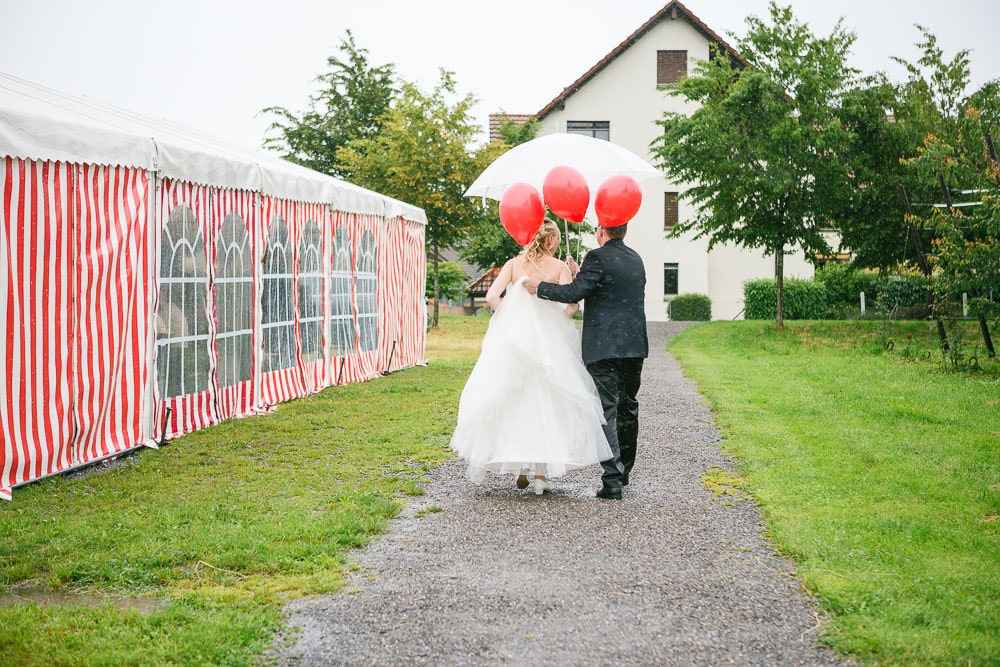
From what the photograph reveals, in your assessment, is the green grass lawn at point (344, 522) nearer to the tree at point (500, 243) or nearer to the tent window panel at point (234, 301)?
the tent window panel at point (234, 301)

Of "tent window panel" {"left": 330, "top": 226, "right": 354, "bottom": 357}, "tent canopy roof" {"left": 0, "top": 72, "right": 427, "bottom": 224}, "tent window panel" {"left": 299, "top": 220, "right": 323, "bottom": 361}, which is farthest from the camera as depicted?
"tent window panel" {"left": 330, "top": 226, "right": 354, "bottom": 357}

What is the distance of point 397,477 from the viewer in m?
6.84

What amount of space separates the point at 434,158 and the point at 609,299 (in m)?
18.4

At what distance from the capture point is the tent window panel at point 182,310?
8.36m

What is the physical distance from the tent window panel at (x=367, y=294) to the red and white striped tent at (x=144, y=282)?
0.55m

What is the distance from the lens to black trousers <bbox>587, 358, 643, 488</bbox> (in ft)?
20.5

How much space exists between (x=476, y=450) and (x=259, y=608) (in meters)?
2.38

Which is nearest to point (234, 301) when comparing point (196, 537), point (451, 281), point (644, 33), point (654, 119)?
point (196, 537)

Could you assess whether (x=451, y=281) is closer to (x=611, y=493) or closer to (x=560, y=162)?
(x=560, y=162)

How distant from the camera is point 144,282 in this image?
791cm

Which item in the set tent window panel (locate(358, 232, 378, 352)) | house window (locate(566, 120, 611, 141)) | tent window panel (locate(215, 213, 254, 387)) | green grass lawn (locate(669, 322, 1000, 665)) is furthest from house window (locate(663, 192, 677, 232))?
tent window panel (locate(215, 213, 254, 387))

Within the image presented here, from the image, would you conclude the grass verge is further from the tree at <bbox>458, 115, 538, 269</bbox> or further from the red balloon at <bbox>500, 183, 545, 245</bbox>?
the tree at <bbox>458, 115, 538, 269</bbox>

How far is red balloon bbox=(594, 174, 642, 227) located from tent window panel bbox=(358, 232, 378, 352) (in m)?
7.54

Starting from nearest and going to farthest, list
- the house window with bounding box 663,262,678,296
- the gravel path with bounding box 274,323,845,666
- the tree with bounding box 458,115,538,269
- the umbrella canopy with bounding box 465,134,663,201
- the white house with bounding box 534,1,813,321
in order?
1. the gravel path with bounding box 274,323,845,666
2. the umbrella canopy with bounding box 465,134,663,201
3. the tree with bounding box 458,115,538,269
4. the white house with bounding box 534,1,813,321
5. the house window with bounding box 663,262,678,296
